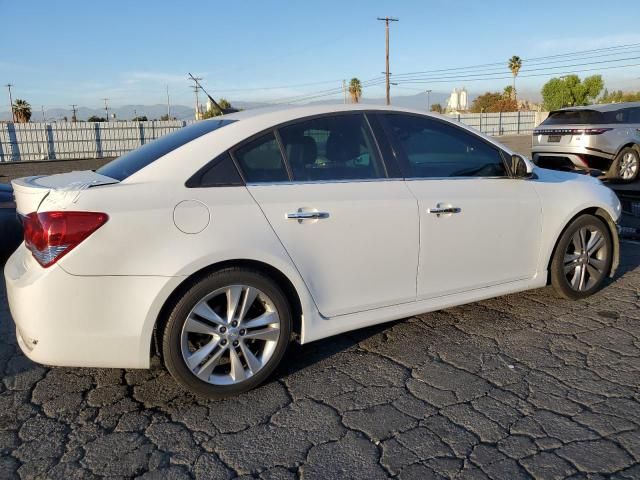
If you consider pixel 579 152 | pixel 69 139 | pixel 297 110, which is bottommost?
pixel 579 152

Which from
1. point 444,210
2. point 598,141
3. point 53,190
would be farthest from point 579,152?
point 53,190

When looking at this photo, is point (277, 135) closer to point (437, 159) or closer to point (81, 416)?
point (437, 159)

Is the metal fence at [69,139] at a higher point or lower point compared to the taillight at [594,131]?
higher

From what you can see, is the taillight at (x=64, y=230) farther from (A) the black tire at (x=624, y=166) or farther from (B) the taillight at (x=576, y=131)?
(A) the black tire at (x=624, y=166)

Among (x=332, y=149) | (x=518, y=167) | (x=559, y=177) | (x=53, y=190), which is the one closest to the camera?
(x=53, y=190)

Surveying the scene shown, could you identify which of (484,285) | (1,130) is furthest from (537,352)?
(1,130)

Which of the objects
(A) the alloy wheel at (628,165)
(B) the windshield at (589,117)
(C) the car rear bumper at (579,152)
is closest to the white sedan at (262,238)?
(C) the car rear bumper at (579,152)

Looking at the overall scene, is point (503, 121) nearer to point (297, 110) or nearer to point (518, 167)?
point (518, 167)

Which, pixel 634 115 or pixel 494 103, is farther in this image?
pixel 494 103

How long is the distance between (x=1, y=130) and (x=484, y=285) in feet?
96.3

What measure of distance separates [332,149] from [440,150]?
839mm

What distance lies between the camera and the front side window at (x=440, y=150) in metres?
3.60

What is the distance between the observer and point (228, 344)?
2980mm

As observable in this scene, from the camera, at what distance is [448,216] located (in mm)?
3564
